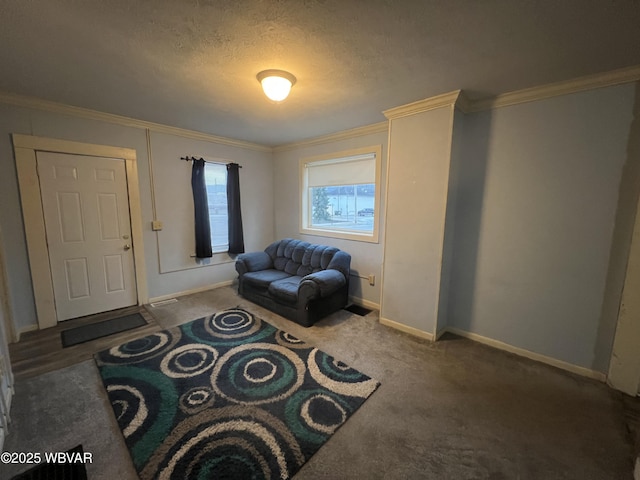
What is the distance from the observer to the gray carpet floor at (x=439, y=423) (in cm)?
142

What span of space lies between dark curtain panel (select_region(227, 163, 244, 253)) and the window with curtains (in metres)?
1.05

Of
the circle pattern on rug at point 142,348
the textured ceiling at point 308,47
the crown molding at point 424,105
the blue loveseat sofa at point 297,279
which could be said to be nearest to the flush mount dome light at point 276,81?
the textured ceiling at point 308,47

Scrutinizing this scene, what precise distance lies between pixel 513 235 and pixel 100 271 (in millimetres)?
4655

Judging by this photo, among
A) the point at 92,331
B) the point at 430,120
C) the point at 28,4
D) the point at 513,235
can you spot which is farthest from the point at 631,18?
the point at 92,331

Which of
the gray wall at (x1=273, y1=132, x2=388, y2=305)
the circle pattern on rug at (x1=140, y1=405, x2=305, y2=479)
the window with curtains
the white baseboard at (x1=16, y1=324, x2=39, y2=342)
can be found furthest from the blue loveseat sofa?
the white baseboard at (x1=16, y1=324, x2=39, y2=342)

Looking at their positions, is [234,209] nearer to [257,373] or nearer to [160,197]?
[160,197]

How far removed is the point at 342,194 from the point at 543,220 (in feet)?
7.84

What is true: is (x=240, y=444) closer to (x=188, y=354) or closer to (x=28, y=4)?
(x=188, y=354)

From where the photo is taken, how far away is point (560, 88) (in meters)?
2.12

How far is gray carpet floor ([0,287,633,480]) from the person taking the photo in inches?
55.8

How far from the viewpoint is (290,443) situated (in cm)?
153

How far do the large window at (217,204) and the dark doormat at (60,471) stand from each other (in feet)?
9.83

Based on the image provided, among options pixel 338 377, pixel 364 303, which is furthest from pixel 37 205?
pixel 364 303

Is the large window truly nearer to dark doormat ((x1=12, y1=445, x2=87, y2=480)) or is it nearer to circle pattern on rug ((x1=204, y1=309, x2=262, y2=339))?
circle pattern on rug ((x1=204, y1=309, x2=262, y2=339))
